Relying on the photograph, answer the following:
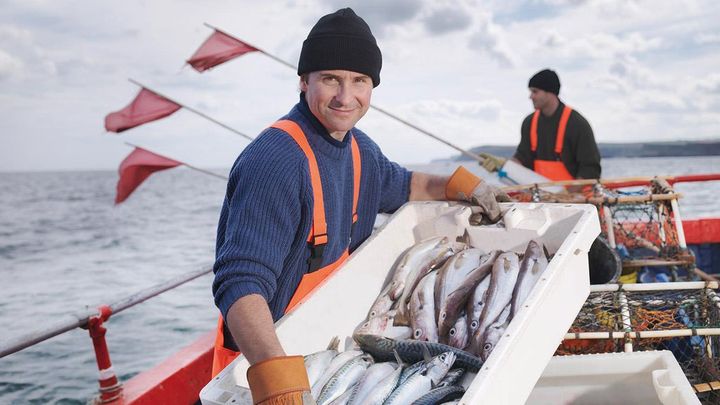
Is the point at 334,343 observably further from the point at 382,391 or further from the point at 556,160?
the point at 556,160

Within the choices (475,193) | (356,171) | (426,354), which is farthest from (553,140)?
(426,354)

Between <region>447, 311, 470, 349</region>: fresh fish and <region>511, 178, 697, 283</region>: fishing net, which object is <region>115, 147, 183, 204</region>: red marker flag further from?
<region>447, 311, 470, 349</region>: fresh fish

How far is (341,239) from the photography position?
2666mm

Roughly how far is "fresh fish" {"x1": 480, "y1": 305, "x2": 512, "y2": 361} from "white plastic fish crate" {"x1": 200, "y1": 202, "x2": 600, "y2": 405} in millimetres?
226

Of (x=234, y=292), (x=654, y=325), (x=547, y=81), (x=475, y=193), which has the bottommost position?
(x=654, y=325)

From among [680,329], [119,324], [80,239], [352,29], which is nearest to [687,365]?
[680,329]

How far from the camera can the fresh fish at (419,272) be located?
2.64 meters

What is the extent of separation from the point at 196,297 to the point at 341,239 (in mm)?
12963

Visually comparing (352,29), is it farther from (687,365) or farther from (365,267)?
(687,365)

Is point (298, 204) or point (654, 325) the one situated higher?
point (298, 204)

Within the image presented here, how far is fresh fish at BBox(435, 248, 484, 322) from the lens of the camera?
266 centimetres

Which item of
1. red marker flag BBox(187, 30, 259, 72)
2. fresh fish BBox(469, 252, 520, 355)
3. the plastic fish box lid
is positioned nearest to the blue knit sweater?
fresh fish BBox(469, 252, 520, 355)

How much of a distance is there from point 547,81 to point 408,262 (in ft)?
14.2

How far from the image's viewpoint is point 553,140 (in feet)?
21.2
